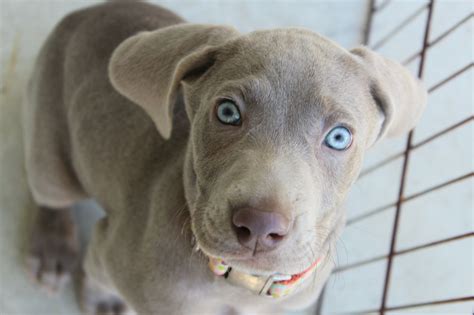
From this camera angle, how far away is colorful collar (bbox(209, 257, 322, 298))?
1.82m

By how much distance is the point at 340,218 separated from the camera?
1.91 m

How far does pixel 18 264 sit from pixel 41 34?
147cm

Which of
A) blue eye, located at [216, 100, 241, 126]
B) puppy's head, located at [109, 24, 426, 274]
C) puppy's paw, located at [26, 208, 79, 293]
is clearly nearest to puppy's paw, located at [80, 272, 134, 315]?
puppy's paw, located at [26, 208, 79, 293]

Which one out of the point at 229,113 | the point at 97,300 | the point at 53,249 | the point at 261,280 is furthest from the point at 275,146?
the point at 53,249

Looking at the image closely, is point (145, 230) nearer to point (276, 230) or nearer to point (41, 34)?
point (276, 230)

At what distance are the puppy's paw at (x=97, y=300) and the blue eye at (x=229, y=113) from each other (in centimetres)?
163

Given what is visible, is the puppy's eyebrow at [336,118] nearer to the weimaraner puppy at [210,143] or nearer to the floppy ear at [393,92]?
the weimaraner puppy at [210,143]

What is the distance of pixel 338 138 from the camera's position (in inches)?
64.4

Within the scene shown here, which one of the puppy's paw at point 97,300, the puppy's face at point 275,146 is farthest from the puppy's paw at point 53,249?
the puppy's face at point 275,146

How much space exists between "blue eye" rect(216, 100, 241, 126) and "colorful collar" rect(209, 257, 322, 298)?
47 cm

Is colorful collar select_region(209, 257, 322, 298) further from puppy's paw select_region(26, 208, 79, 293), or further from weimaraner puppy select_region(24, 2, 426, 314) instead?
puppy's paw select_region(26, 208, 79, 293)

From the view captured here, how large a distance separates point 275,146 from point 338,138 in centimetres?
21

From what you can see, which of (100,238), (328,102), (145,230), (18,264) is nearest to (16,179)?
(18,264)

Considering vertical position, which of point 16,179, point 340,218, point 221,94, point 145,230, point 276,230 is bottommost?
point 16,179
